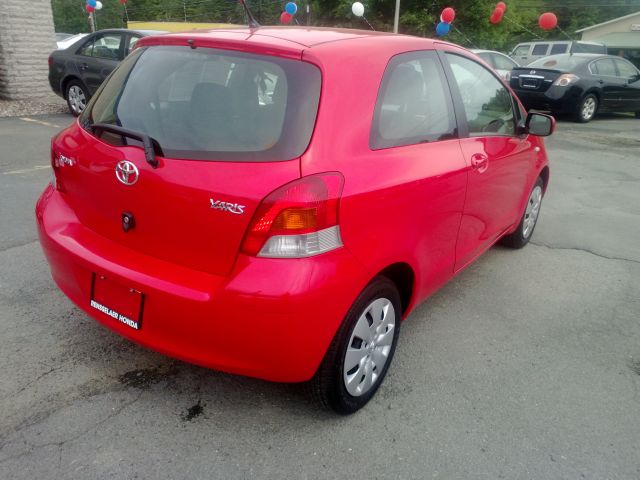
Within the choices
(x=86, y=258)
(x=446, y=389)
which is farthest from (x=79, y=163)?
(x=446, y=389)

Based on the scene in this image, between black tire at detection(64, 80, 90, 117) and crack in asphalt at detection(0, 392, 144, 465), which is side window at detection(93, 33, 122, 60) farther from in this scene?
crack in asphalt at detection(0, 392, 144, 465)

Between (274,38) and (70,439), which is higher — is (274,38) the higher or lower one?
the higher one

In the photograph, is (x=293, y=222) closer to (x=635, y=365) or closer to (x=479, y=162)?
(x=479, y=162)

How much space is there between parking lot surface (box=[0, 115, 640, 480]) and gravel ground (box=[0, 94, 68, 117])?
6910 mm

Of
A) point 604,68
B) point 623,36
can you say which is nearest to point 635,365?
point 604,68

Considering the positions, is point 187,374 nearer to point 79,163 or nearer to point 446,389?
point 79,163

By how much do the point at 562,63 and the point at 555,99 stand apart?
4.12 ft

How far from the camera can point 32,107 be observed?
407 inches

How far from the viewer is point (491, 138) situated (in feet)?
11.3

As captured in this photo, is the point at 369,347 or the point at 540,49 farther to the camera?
the point at 540,49

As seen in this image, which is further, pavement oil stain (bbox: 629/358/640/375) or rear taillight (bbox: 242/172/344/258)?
pavement oil stain (bbox: 629/358/640/375)

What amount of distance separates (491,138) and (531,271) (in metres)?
1.41

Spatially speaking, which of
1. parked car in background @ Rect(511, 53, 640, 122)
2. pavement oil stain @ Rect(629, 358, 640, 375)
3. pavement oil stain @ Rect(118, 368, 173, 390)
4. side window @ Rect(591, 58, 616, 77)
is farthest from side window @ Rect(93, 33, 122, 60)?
side window @ Rect(591, 58, 616, 77)

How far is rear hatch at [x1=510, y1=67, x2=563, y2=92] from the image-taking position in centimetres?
1259
